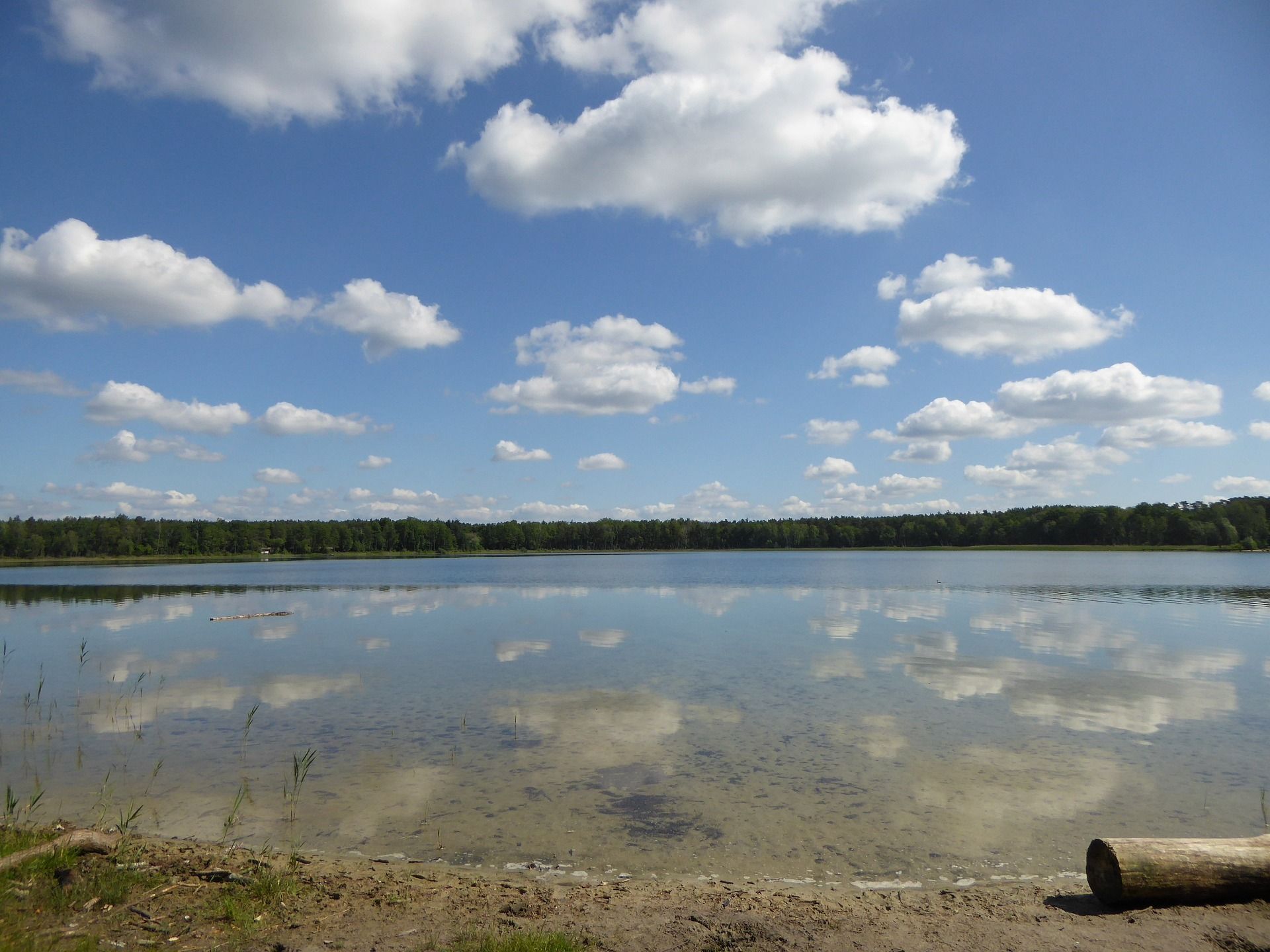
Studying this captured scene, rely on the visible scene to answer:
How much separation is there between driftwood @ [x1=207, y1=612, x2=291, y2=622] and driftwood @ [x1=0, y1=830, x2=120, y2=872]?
26.1 m

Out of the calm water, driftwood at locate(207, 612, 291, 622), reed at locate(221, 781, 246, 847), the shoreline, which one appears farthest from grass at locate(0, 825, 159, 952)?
driftwood at locate(207, 612, 291, 622)

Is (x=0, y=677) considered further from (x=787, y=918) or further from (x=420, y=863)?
(x=787, y=918)

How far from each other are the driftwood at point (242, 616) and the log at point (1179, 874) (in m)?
31.8

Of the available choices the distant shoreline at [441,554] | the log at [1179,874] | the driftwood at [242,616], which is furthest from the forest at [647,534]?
the log at [1179,874]

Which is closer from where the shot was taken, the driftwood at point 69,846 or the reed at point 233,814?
the driftwood at point 69,846

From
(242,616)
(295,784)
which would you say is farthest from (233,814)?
(242,616)

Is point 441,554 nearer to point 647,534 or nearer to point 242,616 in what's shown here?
point 647,534

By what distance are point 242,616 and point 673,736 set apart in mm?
26008

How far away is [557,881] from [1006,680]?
43.2ft

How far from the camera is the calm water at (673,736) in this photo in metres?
8.52

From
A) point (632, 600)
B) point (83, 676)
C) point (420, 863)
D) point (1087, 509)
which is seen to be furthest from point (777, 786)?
point (1087, 509)

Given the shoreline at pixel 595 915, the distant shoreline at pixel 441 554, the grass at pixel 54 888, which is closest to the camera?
the grass at pixel 54 888

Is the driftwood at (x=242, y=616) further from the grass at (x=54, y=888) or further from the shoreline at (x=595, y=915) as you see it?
the shoreline at (x=595, y=915)

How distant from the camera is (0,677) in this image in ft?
61.5
